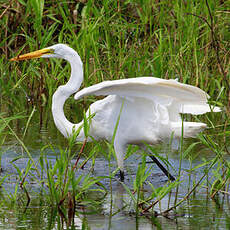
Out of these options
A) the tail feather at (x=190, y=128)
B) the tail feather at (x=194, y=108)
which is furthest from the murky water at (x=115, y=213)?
the tail feather at (x=194, y=108)

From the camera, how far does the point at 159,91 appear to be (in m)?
4.75

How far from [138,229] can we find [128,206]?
54cm

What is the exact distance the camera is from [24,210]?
3842 millimetres

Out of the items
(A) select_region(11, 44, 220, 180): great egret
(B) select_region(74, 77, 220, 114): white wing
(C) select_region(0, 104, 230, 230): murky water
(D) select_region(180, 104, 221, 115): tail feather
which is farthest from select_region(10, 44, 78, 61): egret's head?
(C) select_region(0, 104, 230, 230): murky water

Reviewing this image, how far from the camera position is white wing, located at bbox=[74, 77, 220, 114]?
452 cm

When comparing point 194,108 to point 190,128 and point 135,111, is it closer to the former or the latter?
point 190,128

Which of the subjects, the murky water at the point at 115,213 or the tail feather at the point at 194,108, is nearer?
the murky water at the point at 115,213

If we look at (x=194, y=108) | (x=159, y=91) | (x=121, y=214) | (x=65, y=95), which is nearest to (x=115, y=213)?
(x=121, y=214)

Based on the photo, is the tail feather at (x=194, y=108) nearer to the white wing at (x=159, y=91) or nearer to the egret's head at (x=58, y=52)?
the white wing at (x=159, y=91)

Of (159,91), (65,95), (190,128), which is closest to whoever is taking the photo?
(159,91)

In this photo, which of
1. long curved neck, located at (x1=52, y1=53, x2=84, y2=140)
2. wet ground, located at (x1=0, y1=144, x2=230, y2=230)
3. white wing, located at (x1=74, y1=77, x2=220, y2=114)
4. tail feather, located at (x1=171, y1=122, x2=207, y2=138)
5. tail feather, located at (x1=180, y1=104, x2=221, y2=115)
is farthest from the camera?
long curved neck, located at (x1=52, y1=53, x2=84, y2=140)

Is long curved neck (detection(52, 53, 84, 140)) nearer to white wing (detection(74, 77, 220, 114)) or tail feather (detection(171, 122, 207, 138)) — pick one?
white wing (detection(74, 77, 220, 114))

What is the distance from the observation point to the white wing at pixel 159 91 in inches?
178

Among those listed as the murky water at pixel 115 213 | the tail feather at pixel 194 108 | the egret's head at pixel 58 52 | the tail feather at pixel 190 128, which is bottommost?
the murky water at pixel 115 213
